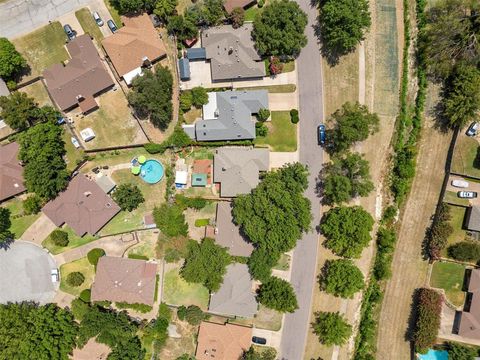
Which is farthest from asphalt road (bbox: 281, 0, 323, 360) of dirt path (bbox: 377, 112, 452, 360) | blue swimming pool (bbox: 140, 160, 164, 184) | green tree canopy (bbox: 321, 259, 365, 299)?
blue swimming pool (bbox: 140, 160, 164, 184)

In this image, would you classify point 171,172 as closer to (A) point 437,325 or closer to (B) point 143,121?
(B) point 143,121

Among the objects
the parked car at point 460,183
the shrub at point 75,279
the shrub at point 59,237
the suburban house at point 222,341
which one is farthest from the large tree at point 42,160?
the parked car at point 460,183

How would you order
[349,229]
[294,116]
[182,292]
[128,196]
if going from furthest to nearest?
[182,292] → [294,116] → [128,196] → [349,229]

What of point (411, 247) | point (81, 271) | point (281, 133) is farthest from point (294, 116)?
point (81, 271)

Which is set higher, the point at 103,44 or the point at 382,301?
the point at 103,44

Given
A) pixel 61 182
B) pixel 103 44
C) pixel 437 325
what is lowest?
pixel 437 325

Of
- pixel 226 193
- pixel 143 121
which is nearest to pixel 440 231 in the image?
pixel 226 193

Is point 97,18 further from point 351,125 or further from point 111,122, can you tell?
point 351,125

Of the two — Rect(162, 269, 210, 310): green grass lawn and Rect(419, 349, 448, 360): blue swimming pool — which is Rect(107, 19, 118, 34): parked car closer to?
Rect(162, 269, 210, 310): green grass lawn
